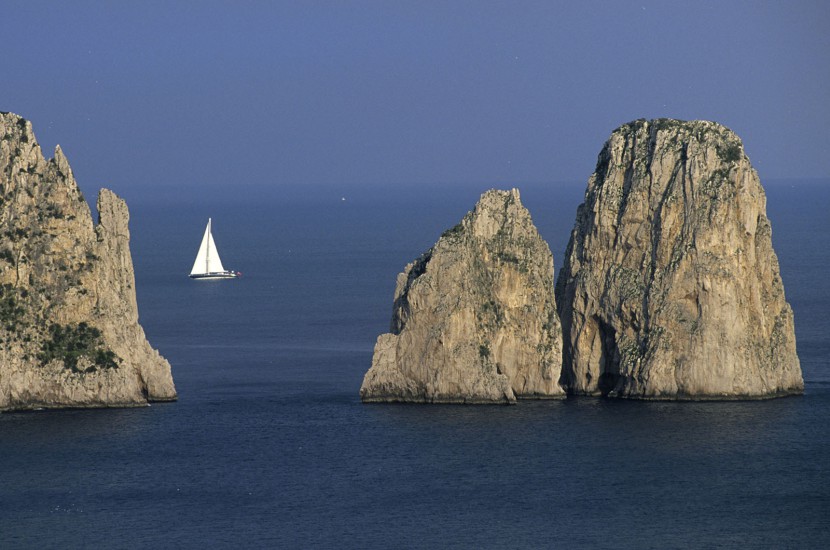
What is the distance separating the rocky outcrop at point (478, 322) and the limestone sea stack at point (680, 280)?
4.65 m

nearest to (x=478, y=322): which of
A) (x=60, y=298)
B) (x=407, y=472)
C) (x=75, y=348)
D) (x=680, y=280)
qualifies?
(x=680, y=280)

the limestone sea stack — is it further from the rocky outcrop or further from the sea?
the rocky outcrop

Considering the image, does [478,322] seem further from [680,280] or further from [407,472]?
[407,472]

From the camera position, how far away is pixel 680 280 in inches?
5290

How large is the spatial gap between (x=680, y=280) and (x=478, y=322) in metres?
14.5

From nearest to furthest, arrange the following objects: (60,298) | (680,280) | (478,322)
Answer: (60,298)
(478,322)
(680,280)

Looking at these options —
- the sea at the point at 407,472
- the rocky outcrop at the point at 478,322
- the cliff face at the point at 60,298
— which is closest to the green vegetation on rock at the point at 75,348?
the cliff face at the point at 60,298

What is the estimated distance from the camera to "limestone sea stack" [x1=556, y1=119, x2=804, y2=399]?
133m

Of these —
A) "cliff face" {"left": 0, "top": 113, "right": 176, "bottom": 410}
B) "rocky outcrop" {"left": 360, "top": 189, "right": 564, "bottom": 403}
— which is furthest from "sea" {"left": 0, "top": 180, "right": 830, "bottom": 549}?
"cliff face" {"left": 0, "top": 113, "right": 176, "bottom": 410}

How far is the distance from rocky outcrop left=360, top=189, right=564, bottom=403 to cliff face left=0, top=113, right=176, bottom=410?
16725 millimetres

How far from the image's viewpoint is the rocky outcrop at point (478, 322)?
13175cm

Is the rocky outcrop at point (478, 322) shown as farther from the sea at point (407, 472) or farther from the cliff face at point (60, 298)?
the cliff face at point (60, 298)

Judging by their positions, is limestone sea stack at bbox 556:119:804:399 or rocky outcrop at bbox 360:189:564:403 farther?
limestone sea stack at bbox 556:119:804:399

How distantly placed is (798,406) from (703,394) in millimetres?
6534
